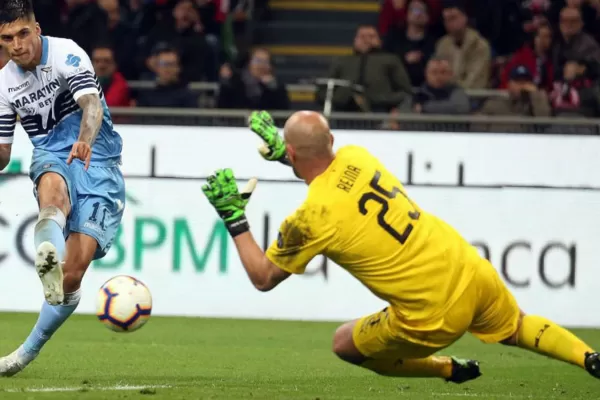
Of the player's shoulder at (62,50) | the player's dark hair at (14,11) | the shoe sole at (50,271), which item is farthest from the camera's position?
the player's shoulder at (62,50)

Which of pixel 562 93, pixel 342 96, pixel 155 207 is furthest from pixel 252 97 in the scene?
pixel 562 93

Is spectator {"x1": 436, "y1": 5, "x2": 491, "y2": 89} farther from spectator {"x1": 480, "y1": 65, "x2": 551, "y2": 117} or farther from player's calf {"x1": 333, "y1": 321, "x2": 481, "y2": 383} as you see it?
player's calf {"x1": 333, "y1": 321, "x2": 481, "y2": 383}

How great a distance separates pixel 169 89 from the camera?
50.0ft

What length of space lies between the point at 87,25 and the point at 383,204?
1146 cm

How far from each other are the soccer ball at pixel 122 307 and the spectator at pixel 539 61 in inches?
349

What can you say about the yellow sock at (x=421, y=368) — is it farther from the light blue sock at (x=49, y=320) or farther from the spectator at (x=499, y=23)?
the spectator at (x=499, y=23)

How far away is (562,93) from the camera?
1548cm

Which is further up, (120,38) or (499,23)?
(499,23)

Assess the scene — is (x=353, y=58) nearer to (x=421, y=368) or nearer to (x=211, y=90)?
(x=211, y=90)

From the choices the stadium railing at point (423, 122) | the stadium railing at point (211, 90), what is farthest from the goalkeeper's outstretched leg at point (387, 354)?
the stadium railing at point (211, 90)

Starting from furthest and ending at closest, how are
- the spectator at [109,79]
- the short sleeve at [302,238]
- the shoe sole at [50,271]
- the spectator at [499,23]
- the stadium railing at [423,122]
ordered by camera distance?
the spectator at [499,23] → the spectator at [109,79] → the stadium railing at [423,122] → the shoe sole at [50,271] → the short sleeve at [302,238]

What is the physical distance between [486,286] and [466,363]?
73cm

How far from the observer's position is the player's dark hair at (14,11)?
8492 millimetres

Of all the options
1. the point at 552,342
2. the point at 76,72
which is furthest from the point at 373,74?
the point at 552,342
